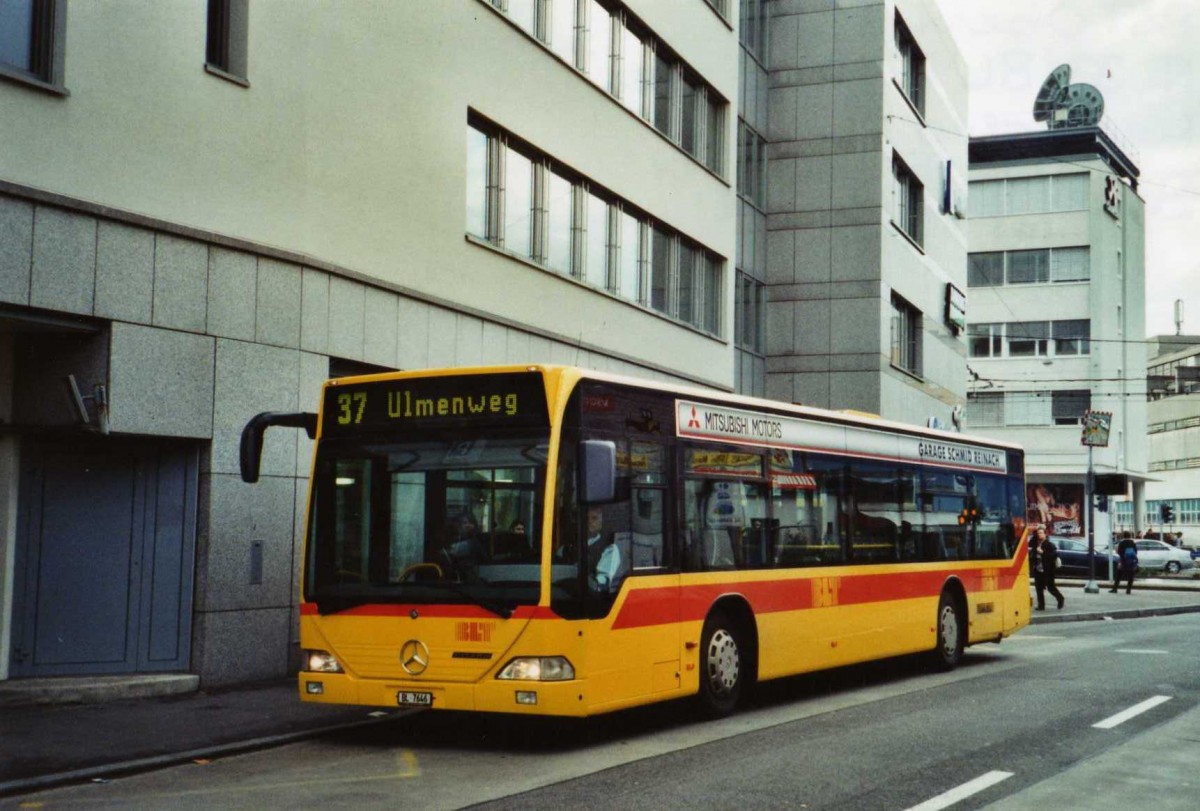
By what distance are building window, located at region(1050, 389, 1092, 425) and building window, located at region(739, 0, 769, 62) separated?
35.7 meters

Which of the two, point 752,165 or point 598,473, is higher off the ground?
point 752,165

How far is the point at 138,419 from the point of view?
44.8 feet

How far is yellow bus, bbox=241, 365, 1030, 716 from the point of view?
1044cm

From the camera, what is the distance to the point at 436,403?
36.1ft

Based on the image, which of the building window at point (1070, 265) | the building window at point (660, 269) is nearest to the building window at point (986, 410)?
the building window at point (1070, 265)

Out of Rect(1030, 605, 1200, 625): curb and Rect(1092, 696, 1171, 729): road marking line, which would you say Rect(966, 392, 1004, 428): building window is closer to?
Rect(1030, 605, 1200, 625): curb

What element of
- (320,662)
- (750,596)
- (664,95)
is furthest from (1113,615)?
(320,662)

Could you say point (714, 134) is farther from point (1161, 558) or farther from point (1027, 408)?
point (1027, 408)

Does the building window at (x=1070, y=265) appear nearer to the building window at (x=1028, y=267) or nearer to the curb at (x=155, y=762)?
the building window at (x=1028, y=267)

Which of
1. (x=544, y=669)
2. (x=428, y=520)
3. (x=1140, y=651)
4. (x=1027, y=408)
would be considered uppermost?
(x=1027, y=408)

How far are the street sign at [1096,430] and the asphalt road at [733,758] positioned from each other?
21.1m

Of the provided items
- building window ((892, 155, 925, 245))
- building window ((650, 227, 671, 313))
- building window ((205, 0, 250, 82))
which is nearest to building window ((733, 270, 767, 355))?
building window ((892, 155, 925, 245))

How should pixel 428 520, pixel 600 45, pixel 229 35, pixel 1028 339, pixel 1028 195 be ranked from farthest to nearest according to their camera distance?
pixel 1028 195 < pixel 1028 339 < pixel 600 45 < pixel 229 35 < pixel 428 520

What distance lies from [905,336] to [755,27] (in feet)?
32.0
